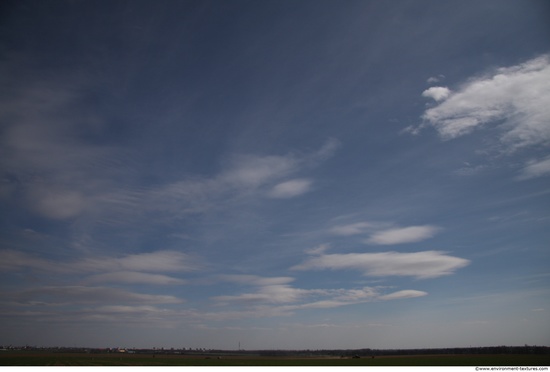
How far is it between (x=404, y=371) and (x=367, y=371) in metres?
2.04

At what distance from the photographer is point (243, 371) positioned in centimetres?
1764

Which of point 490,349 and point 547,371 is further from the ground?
point 547,371

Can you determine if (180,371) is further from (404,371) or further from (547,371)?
(547,371)

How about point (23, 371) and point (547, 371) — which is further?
point (547, 371)

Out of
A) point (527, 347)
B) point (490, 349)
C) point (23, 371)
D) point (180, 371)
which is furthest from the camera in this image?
point (490, 349)

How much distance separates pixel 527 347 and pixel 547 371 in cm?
15394

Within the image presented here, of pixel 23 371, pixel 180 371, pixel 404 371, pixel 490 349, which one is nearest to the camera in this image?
pixel 23 371

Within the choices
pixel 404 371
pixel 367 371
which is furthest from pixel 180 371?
pixel 404 371

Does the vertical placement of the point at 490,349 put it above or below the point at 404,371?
below

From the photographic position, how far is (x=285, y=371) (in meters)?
17.9

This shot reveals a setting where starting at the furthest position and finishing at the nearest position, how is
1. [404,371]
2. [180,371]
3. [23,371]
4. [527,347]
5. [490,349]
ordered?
[490,349], [527,347], [404,371], [180,371], [23,371]

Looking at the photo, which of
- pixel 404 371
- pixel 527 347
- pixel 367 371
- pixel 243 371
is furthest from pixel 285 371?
pixel 527 347

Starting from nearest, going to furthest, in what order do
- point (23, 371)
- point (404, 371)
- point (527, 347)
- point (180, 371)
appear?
1. point (23, 371)
2. point (180, 371)
3. point (404, 371)
4. point (527, 347)

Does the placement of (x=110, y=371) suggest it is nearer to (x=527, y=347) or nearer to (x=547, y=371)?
(x=547, y=371)
